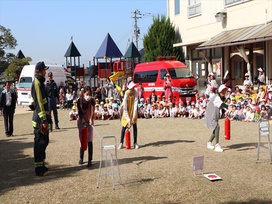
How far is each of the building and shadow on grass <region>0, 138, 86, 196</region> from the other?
12522mm

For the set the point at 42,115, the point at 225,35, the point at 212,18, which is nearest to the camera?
the point at 42,115

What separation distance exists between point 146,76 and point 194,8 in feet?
25.1

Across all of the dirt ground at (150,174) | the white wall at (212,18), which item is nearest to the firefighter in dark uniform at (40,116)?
the dirt ground at (150,174)

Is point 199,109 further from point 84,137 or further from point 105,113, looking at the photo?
point 84,137

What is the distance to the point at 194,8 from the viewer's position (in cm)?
2662

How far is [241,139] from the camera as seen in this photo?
10758 mm

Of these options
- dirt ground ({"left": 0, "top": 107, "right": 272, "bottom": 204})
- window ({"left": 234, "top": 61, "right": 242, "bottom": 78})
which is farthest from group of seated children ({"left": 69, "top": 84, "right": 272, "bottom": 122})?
window ({"left": 234, "top": 61, "right": 242, "bottom": 78})

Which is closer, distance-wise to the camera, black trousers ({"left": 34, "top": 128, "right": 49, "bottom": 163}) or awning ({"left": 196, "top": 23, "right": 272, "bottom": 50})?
black trousers ({"left": 34, "top": 128, "right": 49, "bottom": 163})

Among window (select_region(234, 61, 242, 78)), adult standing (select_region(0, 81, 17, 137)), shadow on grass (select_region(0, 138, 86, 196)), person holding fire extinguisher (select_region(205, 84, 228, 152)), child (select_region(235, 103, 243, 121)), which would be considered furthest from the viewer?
window (select_region(234, 61, 242, 78))

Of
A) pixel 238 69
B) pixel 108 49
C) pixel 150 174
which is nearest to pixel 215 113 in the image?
pixel 150 174

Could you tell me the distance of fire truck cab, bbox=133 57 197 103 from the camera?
19891mm

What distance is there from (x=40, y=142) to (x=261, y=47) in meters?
16.9

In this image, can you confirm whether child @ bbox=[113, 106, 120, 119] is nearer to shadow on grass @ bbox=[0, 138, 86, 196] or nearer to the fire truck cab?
the fire truck cab

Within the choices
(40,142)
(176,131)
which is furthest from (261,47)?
(40,142)
